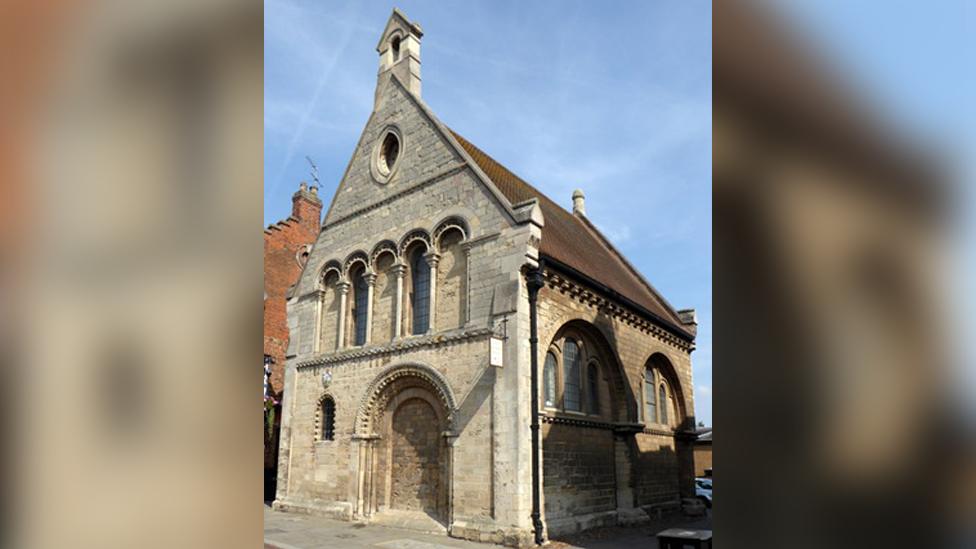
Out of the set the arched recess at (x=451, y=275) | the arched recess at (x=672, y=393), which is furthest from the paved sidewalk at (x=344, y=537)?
the arched recess at (x=672, y=393)

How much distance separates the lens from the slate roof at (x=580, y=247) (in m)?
20.2

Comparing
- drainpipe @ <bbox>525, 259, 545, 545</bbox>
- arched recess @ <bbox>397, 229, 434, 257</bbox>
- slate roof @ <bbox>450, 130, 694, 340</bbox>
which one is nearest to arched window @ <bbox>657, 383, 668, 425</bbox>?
slate roof @ <bbox>450, 130, 694, 340</bbox>

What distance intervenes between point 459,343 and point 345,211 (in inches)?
308

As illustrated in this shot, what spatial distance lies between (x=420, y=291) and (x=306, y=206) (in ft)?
59.1

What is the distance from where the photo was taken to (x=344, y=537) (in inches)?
A: 619

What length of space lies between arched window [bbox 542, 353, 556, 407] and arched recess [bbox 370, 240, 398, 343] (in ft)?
16.2

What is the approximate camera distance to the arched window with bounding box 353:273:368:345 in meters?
20.6

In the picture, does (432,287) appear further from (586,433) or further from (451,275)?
(586,433)

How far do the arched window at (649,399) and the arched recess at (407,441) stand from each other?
882cm
